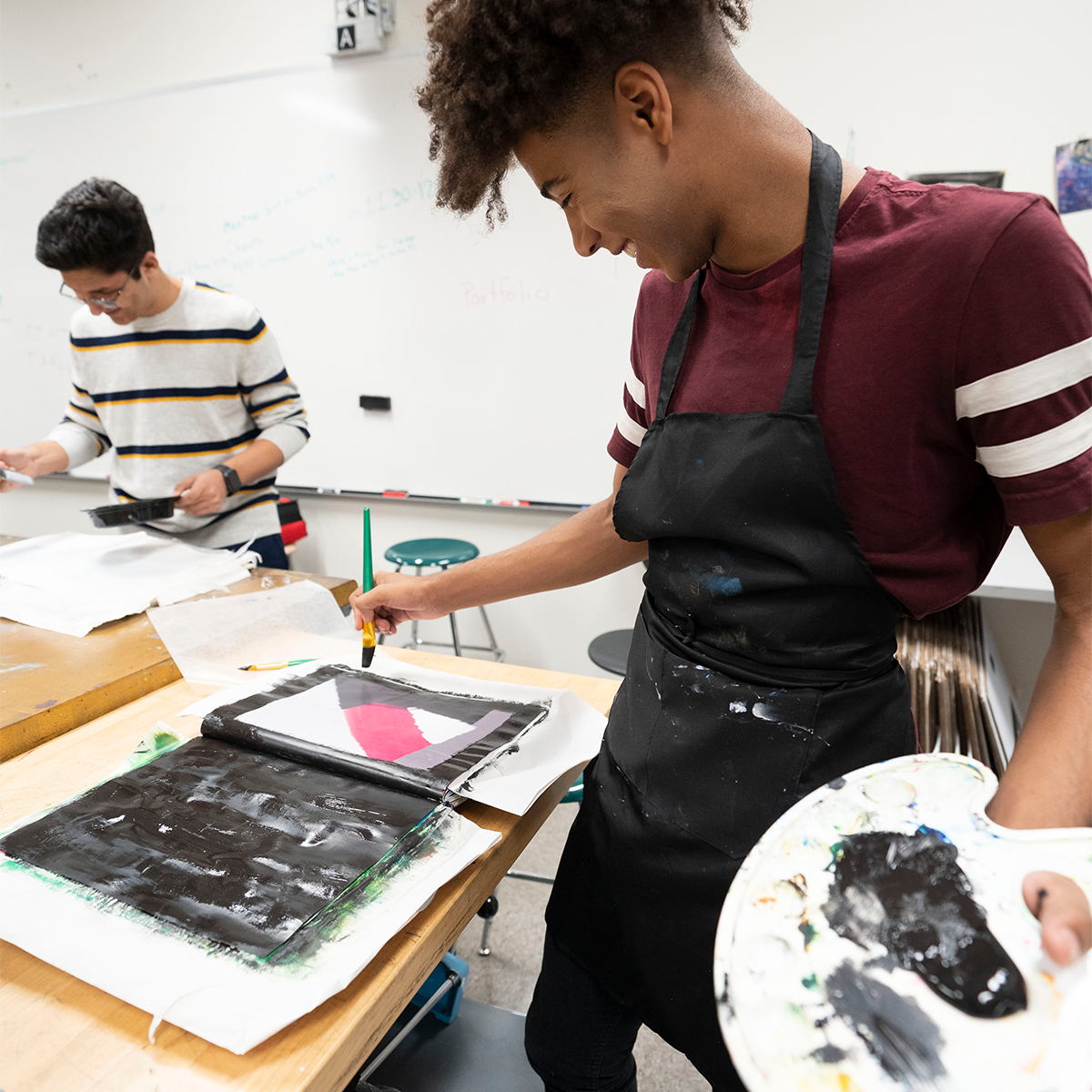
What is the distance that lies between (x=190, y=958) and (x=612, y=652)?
1555mm

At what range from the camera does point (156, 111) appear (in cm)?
288

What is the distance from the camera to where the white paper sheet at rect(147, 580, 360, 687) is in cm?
119

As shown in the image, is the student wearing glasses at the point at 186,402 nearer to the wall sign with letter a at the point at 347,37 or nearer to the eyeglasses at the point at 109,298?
the eyeglasses at the point at 109,298

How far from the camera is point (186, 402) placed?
71.6 inches

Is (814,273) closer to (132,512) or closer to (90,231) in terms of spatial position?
(132,512)

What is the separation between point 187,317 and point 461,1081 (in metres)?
1.66

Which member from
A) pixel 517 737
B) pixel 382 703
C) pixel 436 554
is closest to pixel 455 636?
pixel 436 554

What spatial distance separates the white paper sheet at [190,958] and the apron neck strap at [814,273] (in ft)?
1.73

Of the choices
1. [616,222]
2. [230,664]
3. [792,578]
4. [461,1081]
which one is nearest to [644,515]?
[792,578]

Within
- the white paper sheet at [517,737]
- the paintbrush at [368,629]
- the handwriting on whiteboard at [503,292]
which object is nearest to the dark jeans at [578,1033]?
the white paper sheet at [517,737]

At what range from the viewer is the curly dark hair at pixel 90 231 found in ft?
5.26

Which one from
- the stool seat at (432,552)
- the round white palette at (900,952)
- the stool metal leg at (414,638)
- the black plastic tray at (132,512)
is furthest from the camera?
the stool metal leg at (414,638)

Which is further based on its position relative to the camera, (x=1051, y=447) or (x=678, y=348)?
(x=678, y=348)

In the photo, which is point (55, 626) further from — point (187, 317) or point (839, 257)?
point (839, 257)
